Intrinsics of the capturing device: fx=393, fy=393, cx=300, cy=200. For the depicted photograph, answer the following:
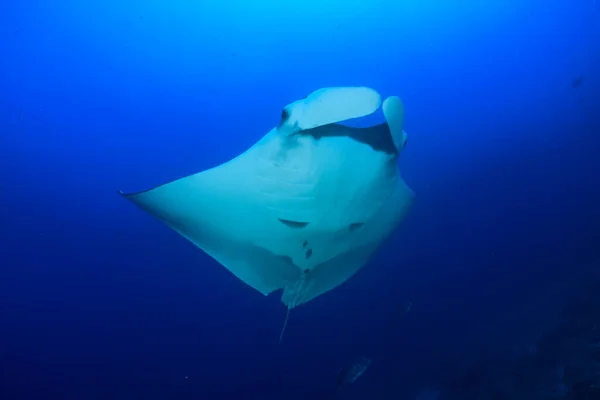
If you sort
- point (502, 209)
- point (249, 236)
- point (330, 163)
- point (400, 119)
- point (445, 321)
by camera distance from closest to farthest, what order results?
point (400, 119)
point (330, 163)
point (249, 236)
point (445, 321)
point (502, 209)

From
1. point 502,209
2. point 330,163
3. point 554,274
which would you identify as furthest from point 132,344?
point 554,274

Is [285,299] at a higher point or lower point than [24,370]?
higher

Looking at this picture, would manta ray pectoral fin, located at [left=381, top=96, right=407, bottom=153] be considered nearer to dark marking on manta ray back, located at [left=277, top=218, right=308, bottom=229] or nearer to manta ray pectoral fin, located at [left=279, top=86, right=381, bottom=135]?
manta ray pectoral fin, located at [left=279, top=86, right=381, bottom=135]

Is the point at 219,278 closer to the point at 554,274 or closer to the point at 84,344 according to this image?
the point at 84,344

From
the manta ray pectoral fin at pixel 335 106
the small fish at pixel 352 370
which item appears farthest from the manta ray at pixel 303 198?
the small fish at pixel 352 370

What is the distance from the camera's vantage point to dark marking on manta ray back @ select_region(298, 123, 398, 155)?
1910 mm

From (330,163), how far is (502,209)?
10338mm

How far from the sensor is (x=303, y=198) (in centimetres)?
208

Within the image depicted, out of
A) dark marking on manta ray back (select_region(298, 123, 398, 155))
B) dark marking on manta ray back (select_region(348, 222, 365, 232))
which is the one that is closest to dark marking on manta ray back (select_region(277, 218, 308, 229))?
dark marking on manta ray back (select_region(348, 222, 365, 232))

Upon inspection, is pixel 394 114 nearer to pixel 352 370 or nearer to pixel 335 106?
pixel 335 106

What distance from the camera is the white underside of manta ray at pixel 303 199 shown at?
1.88 meters

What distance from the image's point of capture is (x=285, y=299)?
2445mm

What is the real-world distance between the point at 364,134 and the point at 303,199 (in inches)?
18.1

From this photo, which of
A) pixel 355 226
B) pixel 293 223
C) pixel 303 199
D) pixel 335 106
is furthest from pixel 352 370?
pixel 335 106
